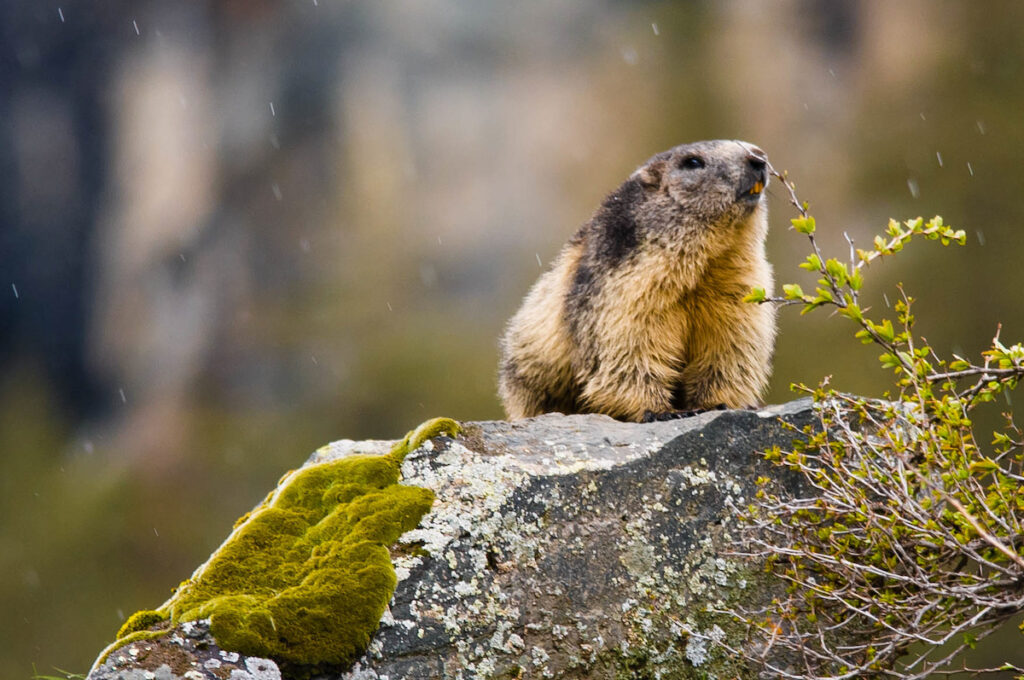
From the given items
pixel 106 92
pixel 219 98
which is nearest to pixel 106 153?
pixel 106 92

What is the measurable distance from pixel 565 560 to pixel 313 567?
1152 mm

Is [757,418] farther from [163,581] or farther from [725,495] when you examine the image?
[163,581]

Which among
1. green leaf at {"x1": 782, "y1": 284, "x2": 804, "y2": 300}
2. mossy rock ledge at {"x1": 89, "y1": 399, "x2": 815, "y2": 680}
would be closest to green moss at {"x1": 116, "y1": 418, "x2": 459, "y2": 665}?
mossy rock ledge at {"x1": 89, "y1": 399, "x2": 815, "y2": 680}

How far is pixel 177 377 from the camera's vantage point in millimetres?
18953

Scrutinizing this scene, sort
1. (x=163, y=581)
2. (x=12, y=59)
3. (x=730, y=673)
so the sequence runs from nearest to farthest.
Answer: (x=730, y=673) → (x=163, y=581) → (x=12, y=59)

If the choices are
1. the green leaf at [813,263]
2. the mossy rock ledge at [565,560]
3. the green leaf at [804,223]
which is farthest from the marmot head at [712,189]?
the green leaf at [813,263]

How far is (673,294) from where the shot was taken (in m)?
6.35

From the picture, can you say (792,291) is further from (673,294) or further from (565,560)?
(673,294)

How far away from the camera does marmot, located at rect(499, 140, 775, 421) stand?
20.7 ft

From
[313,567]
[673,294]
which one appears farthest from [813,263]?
[313,567]

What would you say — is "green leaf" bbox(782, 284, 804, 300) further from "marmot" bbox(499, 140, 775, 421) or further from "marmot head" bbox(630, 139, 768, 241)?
"marmot head" bbox(630, 139, 768, 241)

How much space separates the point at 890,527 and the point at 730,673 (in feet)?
3.57

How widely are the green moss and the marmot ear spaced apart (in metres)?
2.61

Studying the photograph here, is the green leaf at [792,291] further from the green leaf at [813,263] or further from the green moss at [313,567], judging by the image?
the green moss at [313,567]
